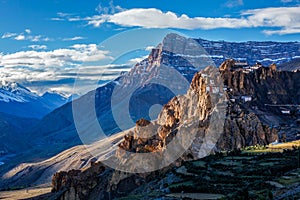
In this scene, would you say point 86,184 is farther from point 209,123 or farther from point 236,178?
point 236,178

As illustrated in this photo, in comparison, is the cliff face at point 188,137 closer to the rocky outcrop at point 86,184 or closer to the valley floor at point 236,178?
the rocky outcrop at point 86,184

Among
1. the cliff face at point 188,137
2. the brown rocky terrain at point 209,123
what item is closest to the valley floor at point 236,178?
the cliff face at point 188,137

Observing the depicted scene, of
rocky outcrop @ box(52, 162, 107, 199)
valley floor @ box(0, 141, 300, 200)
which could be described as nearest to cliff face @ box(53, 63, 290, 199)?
rocky outcrop @ box(52, 162, 107, 199)

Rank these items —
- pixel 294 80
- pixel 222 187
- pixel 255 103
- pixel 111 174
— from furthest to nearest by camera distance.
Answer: pixel 294 80, pixel 255 103, pixel 111 174, pixel 222 187

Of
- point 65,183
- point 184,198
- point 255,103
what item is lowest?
point 65,183

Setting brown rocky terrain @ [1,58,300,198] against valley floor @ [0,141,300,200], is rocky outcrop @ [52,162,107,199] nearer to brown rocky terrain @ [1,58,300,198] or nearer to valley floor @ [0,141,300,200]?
brown rocky terrain @ [1,58,300,198]

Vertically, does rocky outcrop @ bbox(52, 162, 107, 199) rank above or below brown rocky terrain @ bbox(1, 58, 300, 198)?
below

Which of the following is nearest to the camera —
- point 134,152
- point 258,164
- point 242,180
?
point 242,180

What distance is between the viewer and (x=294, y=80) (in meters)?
175

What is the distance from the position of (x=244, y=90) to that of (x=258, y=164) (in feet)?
269

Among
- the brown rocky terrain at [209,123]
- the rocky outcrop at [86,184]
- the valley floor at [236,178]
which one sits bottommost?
the rocky outcrop at [86,184]

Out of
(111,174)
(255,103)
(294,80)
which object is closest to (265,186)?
(111,174)

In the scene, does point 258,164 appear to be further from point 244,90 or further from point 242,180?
point 244,90

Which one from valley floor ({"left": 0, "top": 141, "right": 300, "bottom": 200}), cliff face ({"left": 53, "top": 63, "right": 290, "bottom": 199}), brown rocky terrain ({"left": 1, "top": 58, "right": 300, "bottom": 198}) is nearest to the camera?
valley floor ({"left": 0, "top": 141, "right": 300, "bottom": 200})
